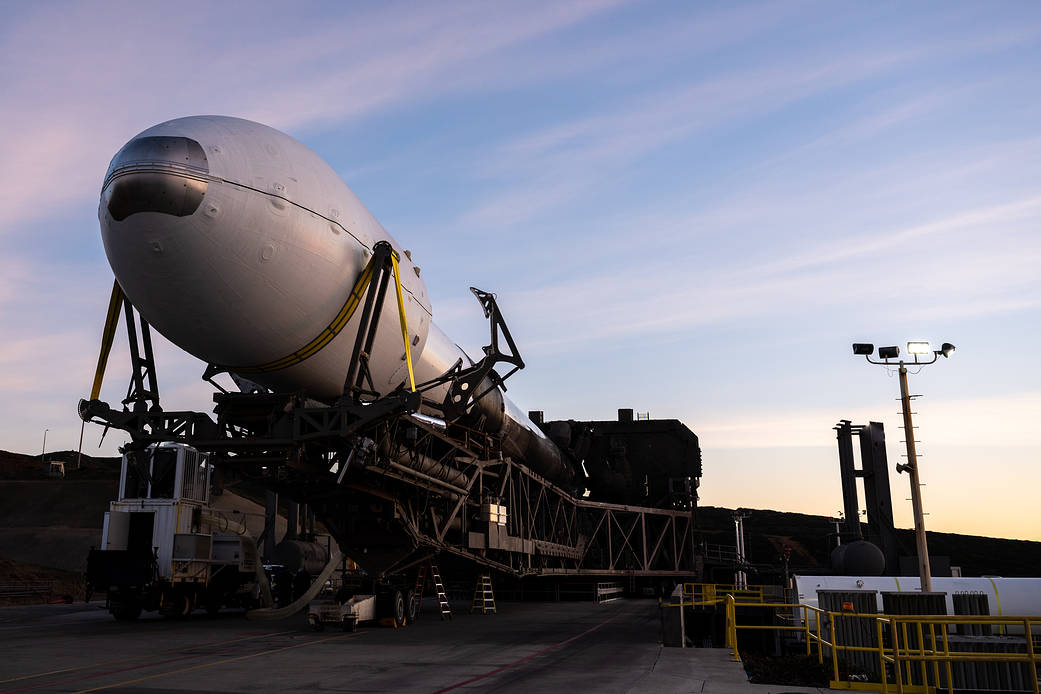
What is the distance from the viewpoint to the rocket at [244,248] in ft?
36.7

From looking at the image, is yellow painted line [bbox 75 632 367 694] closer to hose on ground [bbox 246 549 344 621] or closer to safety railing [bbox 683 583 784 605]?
hose on ground [bbox 246 549 344 621]

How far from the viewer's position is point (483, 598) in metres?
24.1

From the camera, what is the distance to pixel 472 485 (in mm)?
20297

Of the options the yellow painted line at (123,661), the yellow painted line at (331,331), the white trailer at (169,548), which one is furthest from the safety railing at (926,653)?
the white trailer at (169,548)

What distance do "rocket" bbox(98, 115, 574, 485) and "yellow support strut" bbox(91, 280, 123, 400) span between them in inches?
62.9

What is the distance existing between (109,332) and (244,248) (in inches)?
159

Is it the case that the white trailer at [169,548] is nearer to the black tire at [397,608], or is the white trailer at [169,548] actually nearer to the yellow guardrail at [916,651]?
the black tire at [397,608]

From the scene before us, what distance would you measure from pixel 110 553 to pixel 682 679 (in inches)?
606

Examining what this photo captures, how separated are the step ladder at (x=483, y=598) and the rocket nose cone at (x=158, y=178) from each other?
16.0 meters

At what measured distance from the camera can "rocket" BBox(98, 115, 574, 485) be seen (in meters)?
11.2

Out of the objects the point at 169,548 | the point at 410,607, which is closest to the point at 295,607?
the point at 410,607

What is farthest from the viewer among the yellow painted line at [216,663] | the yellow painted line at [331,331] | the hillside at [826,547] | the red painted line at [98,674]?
the hillside at [826,547]

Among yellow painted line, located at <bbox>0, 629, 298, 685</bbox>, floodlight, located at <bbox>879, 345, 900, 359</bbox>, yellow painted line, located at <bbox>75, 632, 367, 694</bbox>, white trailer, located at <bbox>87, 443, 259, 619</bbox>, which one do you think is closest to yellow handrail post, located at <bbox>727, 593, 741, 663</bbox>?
floodlight, located at <bbox>879, 345, 900, 359</bbox>

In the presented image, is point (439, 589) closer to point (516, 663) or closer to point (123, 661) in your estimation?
point (516, 663)
